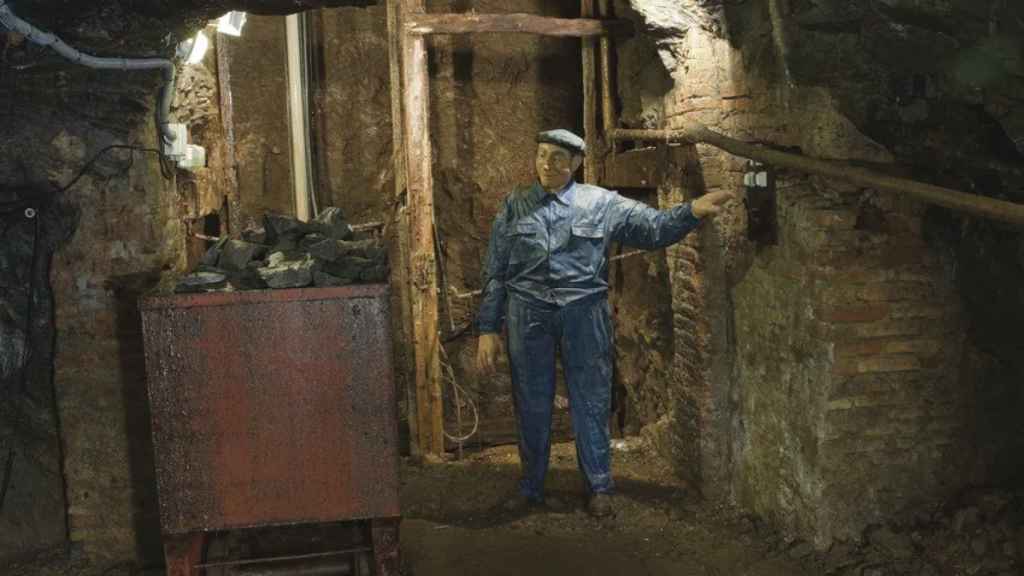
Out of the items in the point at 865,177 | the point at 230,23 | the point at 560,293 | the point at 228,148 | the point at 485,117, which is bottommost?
the point at 560,293

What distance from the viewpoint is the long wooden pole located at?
2.74 m

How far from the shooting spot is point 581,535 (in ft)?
13.6

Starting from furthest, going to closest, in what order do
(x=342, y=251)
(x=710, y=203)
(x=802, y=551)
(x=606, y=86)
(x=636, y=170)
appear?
1. (x=606, y=86)
2. (x=636, y=170)
3. (x=710, y=203)
4. (x=802, y=551)
5. (x=342, y=251)

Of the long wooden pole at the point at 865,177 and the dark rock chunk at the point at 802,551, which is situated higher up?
the long wooden pole at the point at 865,177

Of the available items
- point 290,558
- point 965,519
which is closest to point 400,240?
point 290,558

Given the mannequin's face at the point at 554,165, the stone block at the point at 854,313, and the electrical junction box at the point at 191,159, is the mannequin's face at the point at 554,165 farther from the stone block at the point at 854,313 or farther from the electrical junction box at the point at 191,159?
the electrical junction box at the point at 191,159

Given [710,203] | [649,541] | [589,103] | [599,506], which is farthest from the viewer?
[589,103]

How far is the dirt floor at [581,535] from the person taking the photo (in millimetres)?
3791

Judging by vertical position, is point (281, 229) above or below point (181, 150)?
below

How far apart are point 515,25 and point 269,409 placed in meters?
2.99

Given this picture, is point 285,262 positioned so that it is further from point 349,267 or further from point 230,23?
point 230,23

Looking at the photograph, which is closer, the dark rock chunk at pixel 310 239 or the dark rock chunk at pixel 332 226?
the dark rock chunk at pixel 310 239

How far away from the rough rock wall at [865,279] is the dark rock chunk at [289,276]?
6.44 feet

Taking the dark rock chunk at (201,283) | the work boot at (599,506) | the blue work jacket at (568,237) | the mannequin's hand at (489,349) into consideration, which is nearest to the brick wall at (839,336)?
the blue work jacket at (568,237)
